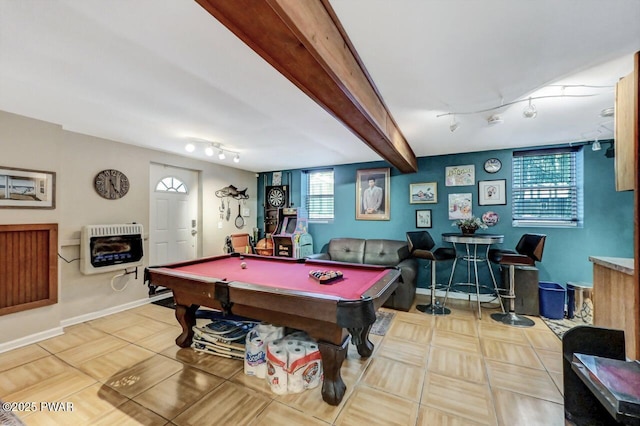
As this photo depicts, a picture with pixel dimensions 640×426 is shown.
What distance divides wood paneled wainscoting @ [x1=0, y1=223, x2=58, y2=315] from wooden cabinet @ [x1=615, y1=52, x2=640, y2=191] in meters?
4.88

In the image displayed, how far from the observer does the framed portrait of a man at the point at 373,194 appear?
15.9 feet

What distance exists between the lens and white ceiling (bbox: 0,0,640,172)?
51.7 inches

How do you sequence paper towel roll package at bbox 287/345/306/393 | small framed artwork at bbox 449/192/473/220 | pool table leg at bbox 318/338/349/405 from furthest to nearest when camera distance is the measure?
small framed artwork at bbox 449/192/473/220 → paper towel roll package at bbox 287/345/306/393 → pool table leg at bbox 318/338/349/405

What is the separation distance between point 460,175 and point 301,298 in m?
3.77

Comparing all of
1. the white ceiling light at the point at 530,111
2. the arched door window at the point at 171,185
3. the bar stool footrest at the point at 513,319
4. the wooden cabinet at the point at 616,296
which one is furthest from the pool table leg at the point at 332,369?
the arched door window at the point at 171,185

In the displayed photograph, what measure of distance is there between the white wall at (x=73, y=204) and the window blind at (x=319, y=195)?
2.45m

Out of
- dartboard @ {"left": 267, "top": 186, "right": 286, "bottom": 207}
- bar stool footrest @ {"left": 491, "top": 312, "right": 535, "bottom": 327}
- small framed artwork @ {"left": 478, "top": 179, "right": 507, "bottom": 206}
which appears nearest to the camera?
bar stool footrest @ {"left": 491, "top": 312, "right": 535, "bottom": 327}

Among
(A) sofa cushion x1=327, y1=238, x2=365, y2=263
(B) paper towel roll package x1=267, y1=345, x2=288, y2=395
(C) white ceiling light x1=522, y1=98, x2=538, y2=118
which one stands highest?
(C) white ceiling light x1=522, y1=98, x2=538, y2=118

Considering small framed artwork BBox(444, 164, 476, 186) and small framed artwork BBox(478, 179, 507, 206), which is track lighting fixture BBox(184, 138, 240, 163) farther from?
small framed artwork BBox(478, 179, 507, 206)

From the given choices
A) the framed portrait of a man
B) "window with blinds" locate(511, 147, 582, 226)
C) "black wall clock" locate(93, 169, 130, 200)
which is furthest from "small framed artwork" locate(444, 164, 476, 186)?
"black wall clock" locate(93, 169, 130, 200)

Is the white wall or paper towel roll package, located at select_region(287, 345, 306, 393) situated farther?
the white wall

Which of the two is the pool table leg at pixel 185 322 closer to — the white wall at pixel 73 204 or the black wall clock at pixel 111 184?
the white wall at pixel 73 204

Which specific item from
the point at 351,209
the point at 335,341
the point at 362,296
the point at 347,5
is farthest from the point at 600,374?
the point at 351,209

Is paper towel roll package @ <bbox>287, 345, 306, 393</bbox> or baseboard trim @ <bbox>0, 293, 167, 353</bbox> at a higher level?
paper towel roll package @ <bbox>287, 345, 306, 393</bbox>
